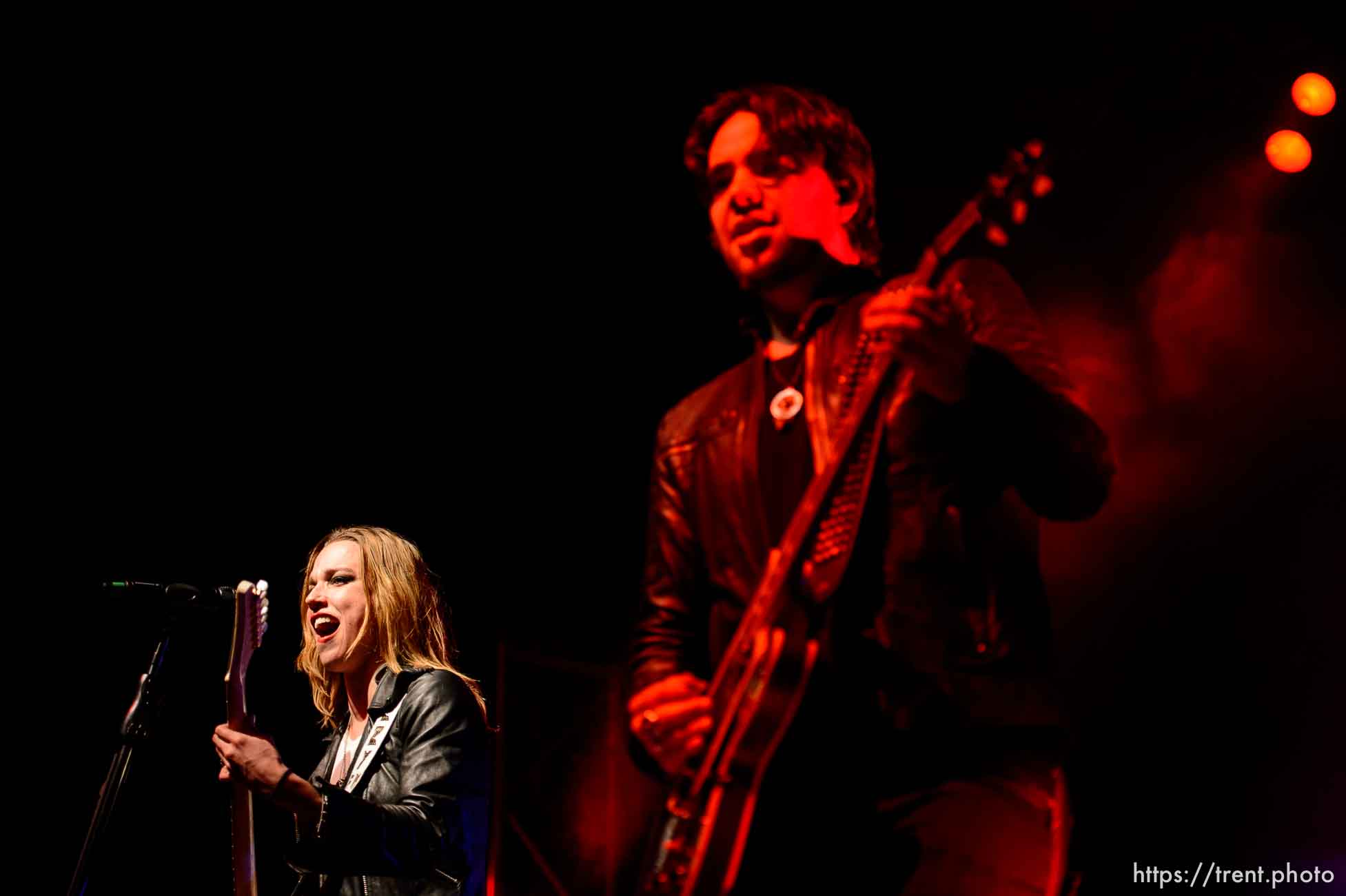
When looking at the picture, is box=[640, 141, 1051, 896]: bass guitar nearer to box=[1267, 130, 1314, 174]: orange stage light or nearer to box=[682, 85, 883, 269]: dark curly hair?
box=[682, 85, 883, 269]: dark curly hair

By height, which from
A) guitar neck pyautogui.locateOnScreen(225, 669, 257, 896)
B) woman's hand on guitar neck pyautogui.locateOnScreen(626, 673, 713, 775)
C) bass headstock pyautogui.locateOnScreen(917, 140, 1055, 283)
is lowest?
guitar neck pyautogui.locateOnScreen(225, 669, 257, 896)

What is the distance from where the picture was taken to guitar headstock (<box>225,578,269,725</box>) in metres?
3.67

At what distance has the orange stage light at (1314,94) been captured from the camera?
3.59 m

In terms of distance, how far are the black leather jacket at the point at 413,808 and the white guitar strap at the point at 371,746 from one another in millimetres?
18

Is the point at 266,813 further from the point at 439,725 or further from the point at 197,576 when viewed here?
the point at 439,725

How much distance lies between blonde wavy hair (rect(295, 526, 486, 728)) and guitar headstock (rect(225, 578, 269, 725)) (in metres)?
0.30

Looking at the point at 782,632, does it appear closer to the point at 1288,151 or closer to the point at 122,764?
the point at 122,764

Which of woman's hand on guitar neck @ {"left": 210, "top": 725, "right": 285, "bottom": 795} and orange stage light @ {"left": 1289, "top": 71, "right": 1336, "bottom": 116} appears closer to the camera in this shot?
woman's hand on guitar neck @ {"left": 210, "top": 725, "right": 285, "bottom": 795}

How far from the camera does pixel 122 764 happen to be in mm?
3482

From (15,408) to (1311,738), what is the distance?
475cm

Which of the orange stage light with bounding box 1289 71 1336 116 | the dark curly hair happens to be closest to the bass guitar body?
the dark curly hair

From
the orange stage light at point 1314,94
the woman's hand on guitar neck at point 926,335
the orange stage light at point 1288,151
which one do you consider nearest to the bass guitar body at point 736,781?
the woman's hand on guitar neck at point 926,335

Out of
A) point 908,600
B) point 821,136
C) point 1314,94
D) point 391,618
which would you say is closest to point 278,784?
point 391,618

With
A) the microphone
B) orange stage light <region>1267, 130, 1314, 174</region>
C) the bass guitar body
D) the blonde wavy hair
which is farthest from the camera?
the blonde wavy hair
